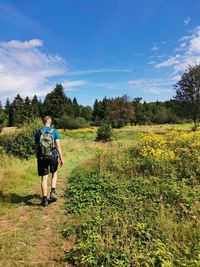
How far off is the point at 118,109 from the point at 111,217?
48.8 meters

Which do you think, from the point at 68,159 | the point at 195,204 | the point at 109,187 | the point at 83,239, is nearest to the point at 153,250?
the point at 83,239

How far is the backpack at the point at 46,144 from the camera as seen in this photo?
6.98 metres

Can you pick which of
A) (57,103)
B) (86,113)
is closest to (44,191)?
(57,103)

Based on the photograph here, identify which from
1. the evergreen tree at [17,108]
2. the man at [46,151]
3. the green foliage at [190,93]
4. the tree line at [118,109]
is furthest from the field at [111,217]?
the evergreen tree at [17,108]

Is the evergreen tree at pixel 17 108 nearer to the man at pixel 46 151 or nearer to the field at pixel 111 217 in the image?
the field at pixel 111 217

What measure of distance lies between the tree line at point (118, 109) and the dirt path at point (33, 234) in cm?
1026

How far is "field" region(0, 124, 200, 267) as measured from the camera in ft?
14.1

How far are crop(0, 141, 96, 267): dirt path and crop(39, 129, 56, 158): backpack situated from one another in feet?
4.10

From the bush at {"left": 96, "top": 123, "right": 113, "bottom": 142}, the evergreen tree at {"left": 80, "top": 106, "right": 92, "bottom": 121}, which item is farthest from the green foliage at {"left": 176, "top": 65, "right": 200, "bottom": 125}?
the evergreen tree at {"left": 80, "top": 106, "right": 92, "bottom": 121}

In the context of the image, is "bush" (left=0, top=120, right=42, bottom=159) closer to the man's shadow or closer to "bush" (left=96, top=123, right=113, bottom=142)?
the man's shadow

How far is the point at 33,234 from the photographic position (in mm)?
5355

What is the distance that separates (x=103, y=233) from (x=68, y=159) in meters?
9.15

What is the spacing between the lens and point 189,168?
8461mm

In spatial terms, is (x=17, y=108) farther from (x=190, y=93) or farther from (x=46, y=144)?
(x=46, y=144)
